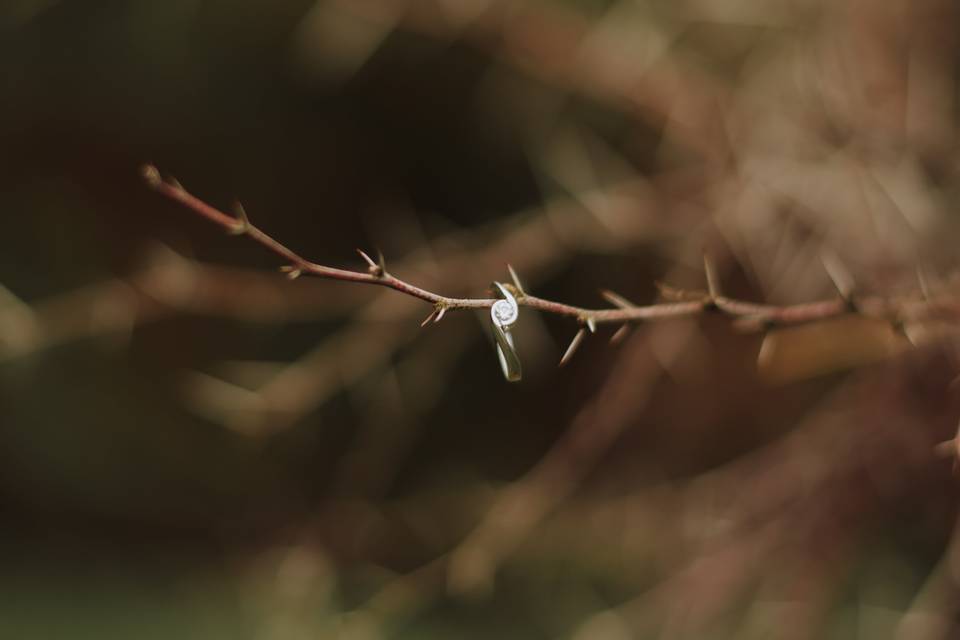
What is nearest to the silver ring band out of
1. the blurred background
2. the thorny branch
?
the thorny branch

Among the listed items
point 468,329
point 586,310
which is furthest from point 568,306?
point 468,329

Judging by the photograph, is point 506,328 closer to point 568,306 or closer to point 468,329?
point 568,306

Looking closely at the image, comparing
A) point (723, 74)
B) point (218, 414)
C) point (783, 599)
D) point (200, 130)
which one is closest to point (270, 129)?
point (200, 130)

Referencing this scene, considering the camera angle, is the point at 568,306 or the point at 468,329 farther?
the point at 468,329

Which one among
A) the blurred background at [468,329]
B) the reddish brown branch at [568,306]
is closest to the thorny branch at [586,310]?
Answer: the reddish brown branch at [568,306]

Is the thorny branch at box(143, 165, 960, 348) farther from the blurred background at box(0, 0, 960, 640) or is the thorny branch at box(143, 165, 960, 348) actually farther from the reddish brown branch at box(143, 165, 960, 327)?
the blurred background at box(0, 0, 960, 640)

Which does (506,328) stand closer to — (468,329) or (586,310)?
(586,310)

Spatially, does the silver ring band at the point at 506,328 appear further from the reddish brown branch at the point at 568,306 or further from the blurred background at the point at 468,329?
the blurred background at the point at 468,329
